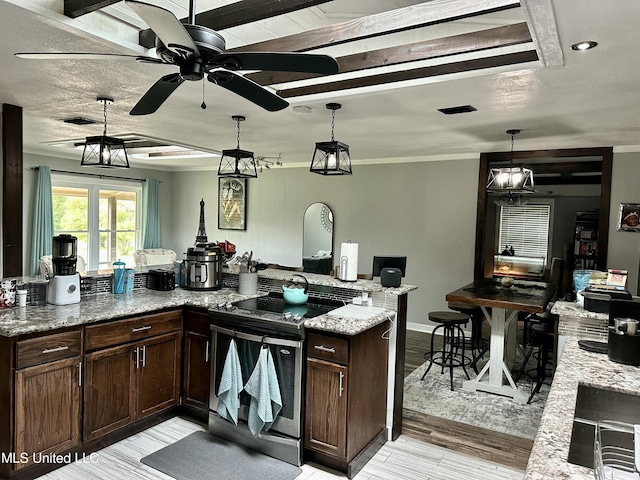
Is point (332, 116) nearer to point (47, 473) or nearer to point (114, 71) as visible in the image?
point (114, 71)

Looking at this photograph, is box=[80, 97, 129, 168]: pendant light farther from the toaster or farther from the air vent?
the air vent

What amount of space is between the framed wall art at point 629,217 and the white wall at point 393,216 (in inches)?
66.9

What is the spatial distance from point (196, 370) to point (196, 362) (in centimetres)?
6

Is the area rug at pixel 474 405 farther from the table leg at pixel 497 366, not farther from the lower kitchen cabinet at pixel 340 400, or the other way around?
the lower kitchen cabinet at pixel 340 400

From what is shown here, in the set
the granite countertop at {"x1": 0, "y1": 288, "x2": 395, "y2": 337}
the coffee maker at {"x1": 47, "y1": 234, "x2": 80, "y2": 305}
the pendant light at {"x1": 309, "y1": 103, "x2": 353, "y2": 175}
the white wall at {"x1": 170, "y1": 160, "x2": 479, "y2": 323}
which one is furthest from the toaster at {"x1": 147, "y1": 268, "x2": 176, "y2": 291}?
the white wall at {"x1": 170, "y1": 160, "x2": 479, "y2": 323}

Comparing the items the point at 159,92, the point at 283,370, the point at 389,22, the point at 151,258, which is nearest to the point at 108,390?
the point at 283,370

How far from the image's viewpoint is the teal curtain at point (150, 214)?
8.44 metres

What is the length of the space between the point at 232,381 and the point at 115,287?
136 centimetres

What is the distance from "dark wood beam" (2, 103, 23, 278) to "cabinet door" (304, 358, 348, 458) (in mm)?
2635

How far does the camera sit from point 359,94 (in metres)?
2.96

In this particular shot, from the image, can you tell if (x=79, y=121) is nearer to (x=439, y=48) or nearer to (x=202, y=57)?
(x=202, y=57)

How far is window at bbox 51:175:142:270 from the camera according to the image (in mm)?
7305

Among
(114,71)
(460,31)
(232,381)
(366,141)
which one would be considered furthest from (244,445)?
(366,141)

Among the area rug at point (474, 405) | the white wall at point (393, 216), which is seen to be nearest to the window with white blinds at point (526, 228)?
the white wall at point (393, 216)
